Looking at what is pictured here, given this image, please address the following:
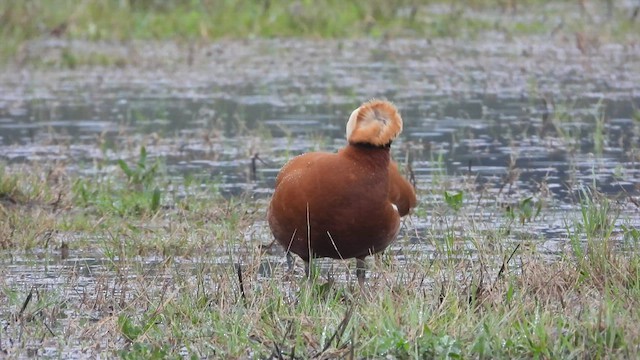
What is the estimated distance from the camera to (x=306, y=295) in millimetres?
6203

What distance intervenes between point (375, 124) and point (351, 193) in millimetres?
331

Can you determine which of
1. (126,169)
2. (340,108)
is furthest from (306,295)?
(340,108)

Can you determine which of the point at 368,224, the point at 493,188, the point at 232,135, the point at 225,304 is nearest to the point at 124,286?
the point at 225,304

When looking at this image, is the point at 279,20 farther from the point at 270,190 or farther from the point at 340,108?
the point at 270,190

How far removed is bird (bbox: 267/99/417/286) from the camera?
6.34 m

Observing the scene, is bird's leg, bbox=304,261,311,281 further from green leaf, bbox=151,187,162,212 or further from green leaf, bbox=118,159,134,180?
green leaf, bbox=118,159,134,180

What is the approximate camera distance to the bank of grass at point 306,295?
556cm

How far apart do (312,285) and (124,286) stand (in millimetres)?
885

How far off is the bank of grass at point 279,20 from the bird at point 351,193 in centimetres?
1038

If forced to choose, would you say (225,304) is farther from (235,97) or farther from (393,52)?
(393,52)

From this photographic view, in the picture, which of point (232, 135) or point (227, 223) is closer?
point (227, 223)

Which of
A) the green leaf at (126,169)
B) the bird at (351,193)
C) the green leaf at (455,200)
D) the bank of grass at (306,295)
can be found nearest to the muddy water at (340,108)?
the green leaf at (126,169)

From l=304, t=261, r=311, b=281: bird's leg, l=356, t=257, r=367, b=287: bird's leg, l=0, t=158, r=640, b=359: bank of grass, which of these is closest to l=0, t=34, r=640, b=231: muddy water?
l=0, t=158, r=640, b=359: bank of grass

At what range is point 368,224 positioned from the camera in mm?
6395
